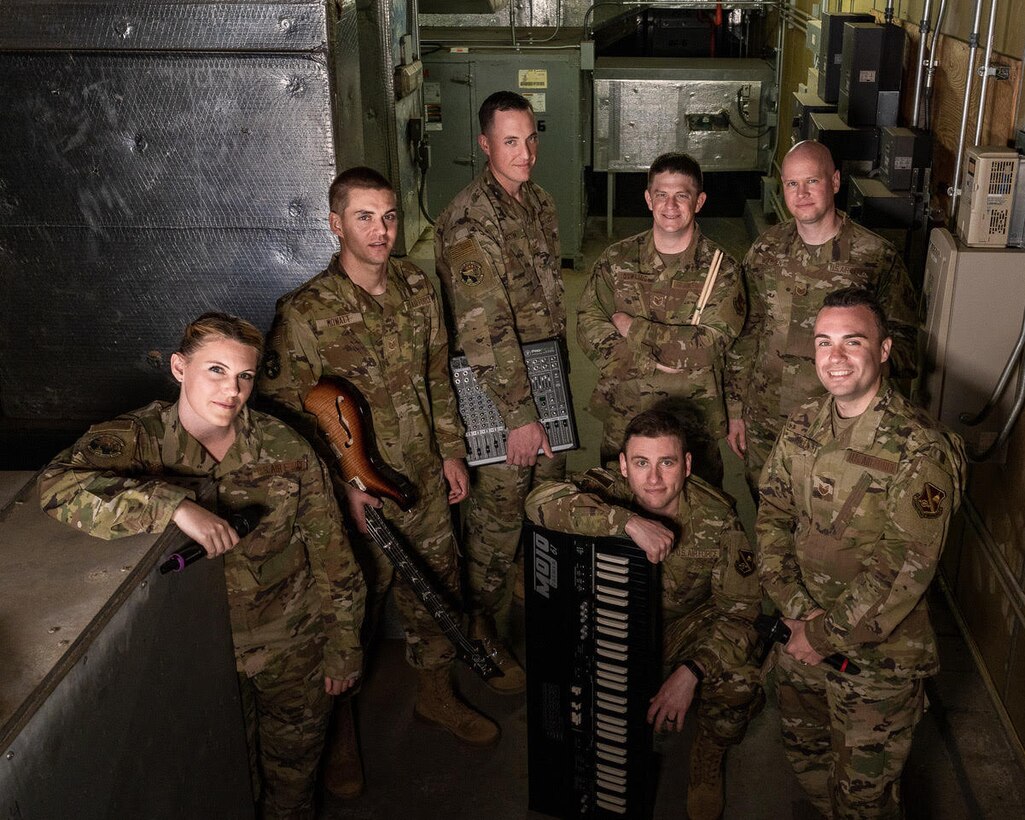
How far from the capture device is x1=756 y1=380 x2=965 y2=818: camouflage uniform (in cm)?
251

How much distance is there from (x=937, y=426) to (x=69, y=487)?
1985 millimetres

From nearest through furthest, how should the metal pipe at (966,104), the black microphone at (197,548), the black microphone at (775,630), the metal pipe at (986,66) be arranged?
the black microphone at (197,548), the black microphone at (775,630), the metal pipe at (986,66), the metal pipe at (966,104)

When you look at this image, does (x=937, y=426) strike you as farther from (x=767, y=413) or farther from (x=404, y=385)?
(x=404, y=385)

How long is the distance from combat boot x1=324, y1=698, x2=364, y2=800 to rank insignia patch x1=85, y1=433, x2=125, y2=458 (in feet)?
4.08

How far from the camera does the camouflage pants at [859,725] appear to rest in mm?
2650

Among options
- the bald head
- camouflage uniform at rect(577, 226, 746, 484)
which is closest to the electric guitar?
camouflage uniform at rect(577, 226, 746, 484)

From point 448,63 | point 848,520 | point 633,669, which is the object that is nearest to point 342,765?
point 633,669

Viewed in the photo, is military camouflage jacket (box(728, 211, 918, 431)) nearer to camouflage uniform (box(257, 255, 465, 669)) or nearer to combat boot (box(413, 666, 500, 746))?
camouflage uniform (box(257, 255, 465, 669))

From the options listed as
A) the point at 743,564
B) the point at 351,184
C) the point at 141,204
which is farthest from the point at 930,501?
the point at 141,204

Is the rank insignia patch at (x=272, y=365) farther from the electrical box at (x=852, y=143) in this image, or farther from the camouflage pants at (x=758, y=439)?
the electrical box at (x=852, y=143)

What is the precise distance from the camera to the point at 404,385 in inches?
131

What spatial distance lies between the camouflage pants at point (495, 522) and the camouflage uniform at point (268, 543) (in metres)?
0.99

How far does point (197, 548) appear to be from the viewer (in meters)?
2.25

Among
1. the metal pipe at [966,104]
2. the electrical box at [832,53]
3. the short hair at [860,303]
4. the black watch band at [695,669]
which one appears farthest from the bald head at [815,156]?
the electrical box at [832,53]
